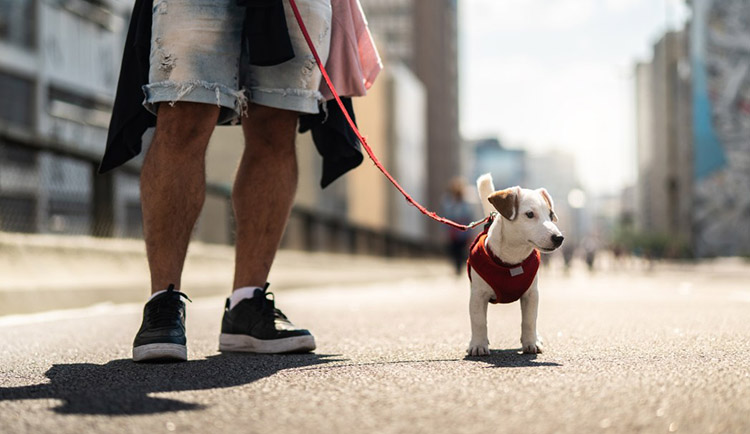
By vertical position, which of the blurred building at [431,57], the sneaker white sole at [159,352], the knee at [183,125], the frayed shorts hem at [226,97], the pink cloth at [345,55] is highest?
the blurred building at [431,57]

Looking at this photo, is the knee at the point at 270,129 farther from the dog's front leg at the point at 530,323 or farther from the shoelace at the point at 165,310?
the dog's front leg at the point at 530,323

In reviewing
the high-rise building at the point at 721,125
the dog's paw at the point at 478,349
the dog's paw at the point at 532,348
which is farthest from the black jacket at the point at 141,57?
the high-rise building at the point at 721,125

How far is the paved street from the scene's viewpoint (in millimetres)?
1755

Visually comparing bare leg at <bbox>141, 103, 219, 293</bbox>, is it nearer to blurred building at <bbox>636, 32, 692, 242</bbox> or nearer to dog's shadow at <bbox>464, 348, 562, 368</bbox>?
dog's shadow at <bbox>464, 348, 562, 368</bbox>

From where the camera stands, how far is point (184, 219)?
3092mm

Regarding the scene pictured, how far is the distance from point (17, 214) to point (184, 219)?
2.95 m

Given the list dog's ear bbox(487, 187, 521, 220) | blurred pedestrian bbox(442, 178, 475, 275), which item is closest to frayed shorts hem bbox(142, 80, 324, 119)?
dog's ear bbox(487, 187, 521, 220)

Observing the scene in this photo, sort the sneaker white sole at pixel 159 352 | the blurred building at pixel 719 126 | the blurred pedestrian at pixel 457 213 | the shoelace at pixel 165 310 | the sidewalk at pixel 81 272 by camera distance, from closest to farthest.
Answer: the sneaker white sole at pixel 159 352 < the shoelace at pixel 165 310 < the sidewalk at pixel 81 272 < the blurred pedestrian at pixel 457 213 < the blurred building at pixel 719 126

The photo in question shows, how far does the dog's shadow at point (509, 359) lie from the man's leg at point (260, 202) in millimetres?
735

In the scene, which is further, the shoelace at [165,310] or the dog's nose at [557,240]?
the dog's nose at [557,240]

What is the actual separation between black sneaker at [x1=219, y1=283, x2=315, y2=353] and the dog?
1.91 ft

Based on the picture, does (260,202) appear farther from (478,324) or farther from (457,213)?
(457,213)

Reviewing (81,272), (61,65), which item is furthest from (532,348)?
(61,65)

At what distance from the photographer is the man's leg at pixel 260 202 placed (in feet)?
10.7
